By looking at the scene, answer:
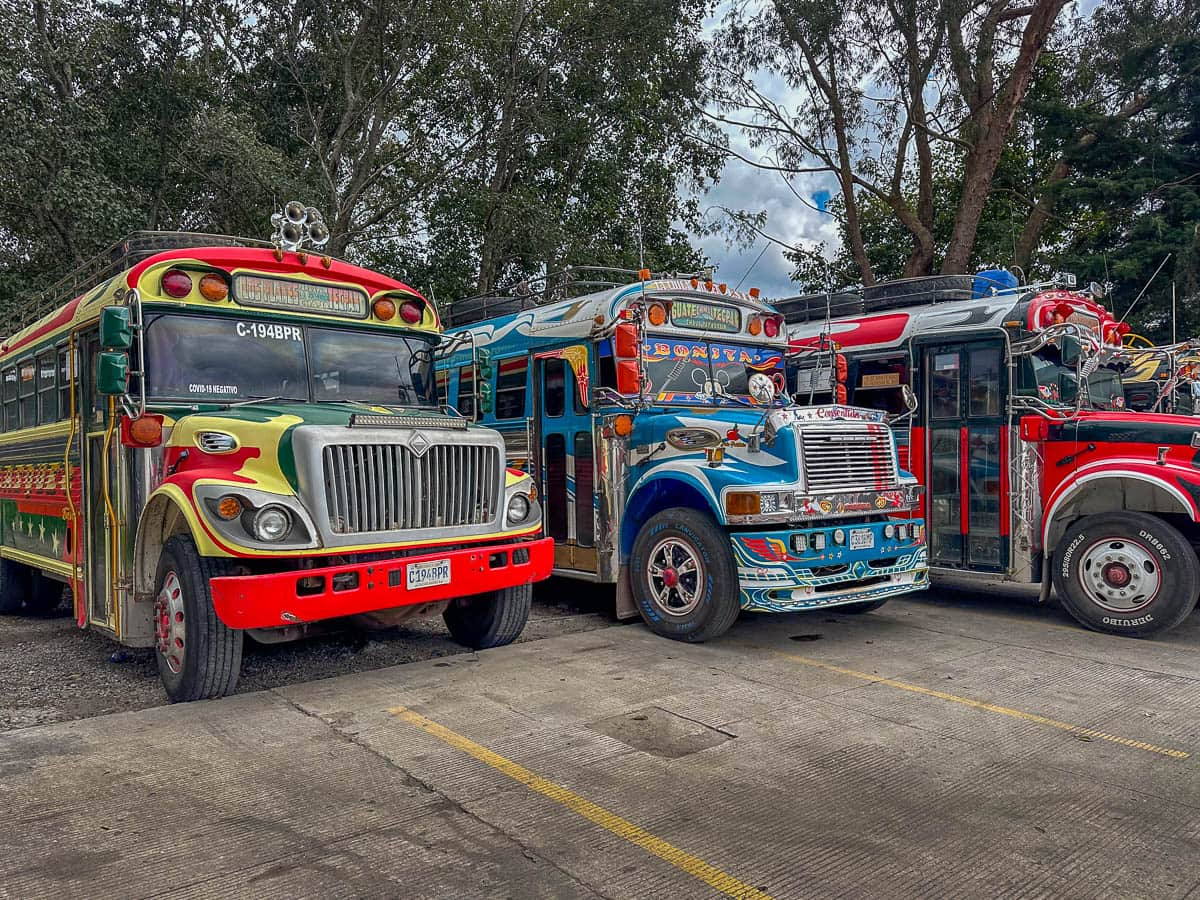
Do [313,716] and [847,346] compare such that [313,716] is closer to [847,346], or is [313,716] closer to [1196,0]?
[847,346]

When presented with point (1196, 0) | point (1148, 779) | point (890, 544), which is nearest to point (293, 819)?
point (1148, 779)

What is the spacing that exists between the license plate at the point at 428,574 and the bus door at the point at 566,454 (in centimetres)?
256

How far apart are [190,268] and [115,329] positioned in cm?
75

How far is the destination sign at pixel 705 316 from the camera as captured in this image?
25.8 feet

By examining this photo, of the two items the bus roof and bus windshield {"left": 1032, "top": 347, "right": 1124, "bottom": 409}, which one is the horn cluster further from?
bus windshield {"left": 1032, "top": 347, "right": 1124, "bottom": 409}

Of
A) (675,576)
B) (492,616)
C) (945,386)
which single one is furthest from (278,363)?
(945,386)

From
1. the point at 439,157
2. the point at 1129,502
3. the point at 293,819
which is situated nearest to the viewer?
the point at 293,819

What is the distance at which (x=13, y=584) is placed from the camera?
8.61 meters

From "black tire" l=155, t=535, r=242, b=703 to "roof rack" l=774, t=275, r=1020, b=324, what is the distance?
22.5 feet

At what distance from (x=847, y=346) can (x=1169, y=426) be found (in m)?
3.21

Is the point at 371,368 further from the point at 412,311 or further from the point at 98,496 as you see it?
the point at 98,496

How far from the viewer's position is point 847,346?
960cm

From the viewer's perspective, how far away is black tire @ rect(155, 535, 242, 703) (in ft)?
17.0

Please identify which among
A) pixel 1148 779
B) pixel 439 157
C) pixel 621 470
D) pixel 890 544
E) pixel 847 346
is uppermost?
pixel 439 157
